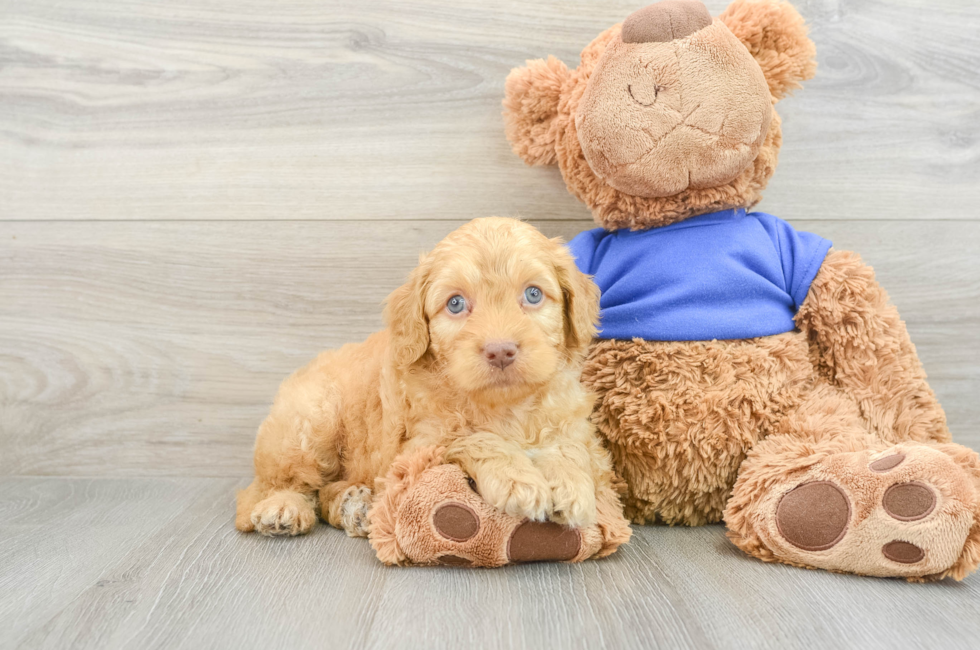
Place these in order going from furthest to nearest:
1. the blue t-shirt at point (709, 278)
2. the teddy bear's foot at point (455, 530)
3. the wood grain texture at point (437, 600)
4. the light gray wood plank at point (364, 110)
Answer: the light gray wood plank at point (364, 110), the blue t-shirt at point (709, 278), the teddy bear's foot at point (455, 530), the wood grain texture at point (437, 600)

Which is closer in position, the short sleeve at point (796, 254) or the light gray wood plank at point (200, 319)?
the short sleeve at point (796, 254)

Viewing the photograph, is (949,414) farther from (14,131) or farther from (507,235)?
(14,131)

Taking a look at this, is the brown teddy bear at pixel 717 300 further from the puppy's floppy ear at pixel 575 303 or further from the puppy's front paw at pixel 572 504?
the puppy's front paw at pixel 572 504

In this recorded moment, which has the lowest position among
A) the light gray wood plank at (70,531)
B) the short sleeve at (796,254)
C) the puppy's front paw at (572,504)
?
the light gray wood plank at (70,531)

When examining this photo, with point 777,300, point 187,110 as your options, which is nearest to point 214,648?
point 777,300

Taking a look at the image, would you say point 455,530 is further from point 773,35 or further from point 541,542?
point 773,35

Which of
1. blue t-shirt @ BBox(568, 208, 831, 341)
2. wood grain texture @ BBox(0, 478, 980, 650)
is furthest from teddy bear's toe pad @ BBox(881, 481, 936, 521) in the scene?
blue t-shirt @ BBox(568, 208, 831, 341)

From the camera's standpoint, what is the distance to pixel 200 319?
7.11 ft

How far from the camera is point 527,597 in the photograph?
4.14 feet

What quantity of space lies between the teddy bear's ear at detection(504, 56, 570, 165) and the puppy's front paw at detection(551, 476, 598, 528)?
86cm

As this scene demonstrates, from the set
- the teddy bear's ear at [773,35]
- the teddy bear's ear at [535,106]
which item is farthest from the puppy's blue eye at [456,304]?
the teddy bear's ear at [773,35]

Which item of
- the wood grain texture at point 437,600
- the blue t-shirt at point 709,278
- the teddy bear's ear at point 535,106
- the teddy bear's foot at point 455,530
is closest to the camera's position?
the wood grain texture at point 437,600

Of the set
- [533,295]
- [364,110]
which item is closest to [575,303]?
[533,295]

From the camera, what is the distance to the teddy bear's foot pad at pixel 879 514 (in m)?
1.24
